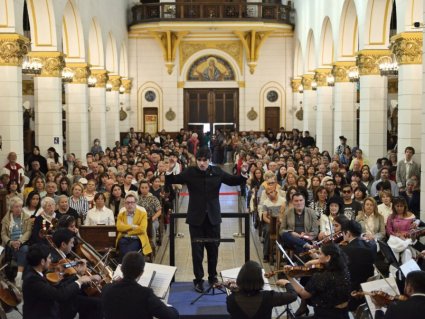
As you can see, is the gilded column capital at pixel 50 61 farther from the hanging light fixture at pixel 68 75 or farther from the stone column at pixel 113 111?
the stone column at pixel 113 111

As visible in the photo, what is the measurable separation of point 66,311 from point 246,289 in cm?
240

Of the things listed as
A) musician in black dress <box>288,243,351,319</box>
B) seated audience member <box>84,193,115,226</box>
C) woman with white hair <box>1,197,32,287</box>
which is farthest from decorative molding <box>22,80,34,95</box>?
musician in black dress <box>288,243,351,319</box>

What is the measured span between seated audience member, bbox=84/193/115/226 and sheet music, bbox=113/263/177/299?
4377mm

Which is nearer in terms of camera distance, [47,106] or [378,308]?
[378,308]

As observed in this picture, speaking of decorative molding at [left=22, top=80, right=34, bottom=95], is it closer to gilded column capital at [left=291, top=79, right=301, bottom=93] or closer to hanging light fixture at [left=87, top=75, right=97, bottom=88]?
hanging light fixture at [left=87, top=75, right=97, bottom=88]

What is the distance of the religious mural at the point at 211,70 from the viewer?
36781mm

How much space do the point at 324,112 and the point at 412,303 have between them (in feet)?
69.5

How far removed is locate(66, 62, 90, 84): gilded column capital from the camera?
23.3 m

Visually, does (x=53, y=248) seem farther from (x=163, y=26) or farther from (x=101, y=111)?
(x=163, y=26)

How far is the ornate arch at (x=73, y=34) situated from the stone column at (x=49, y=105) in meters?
3.01

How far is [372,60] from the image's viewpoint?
19.5 m

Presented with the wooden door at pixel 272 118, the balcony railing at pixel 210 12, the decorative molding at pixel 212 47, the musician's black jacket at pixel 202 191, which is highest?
the balcony railing at pixel 210 12

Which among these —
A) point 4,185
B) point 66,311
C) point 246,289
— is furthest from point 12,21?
point 246,289

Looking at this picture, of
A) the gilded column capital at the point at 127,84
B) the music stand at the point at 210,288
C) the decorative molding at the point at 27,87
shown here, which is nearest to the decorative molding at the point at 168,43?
the gilded column capital at the point at 127,84
